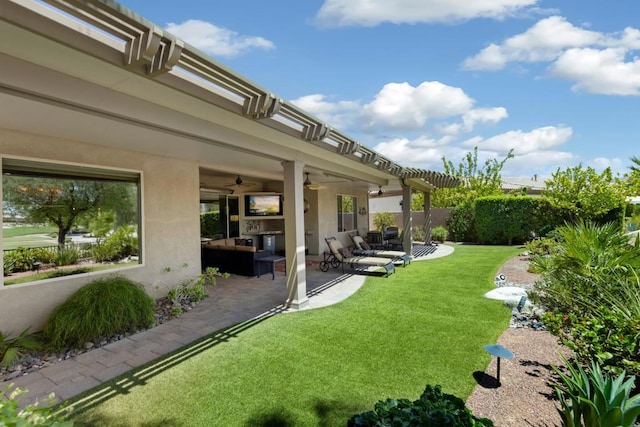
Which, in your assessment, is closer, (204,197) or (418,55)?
(418,55)

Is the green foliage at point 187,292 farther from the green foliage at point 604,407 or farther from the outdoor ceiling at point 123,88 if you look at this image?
the green foliage at point 604,407

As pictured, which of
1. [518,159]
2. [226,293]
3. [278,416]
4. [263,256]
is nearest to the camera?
[278,416]

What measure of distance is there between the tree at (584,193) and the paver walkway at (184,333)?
41.5ft

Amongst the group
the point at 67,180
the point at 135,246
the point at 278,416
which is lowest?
the point at 278,416

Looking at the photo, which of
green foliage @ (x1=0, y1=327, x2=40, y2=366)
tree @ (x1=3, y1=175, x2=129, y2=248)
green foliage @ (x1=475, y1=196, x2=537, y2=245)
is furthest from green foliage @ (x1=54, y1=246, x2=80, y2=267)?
green foliage @ (x1=475, y1=196, x2=537, y2=245)

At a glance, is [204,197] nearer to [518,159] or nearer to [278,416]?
[278,416]

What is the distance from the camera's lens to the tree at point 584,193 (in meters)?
14.8

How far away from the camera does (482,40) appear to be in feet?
29.6

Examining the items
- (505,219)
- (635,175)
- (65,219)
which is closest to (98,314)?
(65,219)

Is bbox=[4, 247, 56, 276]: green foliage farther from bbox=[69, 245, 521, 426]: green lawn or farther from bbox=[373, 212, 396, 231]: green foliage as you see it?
bbox=[373, 212, 396, 231]: green foliage

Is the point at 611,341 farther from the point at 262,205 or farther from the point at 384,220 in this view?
the point at 384,220

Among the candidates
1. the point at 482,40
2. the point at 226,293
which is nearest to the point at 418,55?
the point at 482,40

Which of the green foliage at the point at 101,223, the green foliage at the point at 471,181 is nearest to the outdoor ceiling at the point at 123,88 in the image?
the green foliage at the point at 101,223

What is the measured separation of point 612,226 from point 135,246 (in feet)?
30.9
